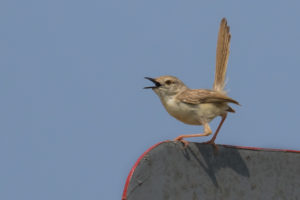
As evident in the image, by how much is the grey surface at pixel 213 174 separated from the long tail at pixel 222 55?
2087 mm

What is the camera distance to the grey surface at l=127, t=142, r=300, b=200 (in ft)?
9.47

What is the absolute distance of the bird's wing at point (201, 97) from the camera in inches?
197

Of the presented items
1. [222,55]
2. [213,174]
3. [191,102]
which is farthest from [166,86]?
[213,174]

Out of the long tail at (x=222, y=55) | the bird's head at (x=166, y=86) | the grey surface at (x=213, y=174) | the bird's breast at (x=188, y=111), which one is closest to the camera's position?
the grey surface at (x=213, y=174)

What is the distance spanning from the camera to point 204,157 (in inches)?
134

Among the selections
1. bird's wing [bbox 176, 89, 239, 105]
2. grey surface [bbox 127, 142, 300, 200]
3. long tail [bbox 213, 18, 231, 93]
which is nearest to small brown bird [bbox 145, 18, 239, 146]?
bird's wing [bbox 176, 89, 239, 105]

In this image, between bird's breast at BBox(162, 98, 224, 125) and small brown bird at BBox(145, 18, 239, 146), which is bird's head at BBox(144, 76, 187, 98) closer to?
small brown bird at BBox(145, 18, 239, 146)

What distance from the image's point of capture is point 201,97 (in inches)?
200

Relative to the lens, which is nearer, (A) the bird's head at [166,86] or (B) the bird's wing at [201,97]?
(B) the bird's wing at [201,97]

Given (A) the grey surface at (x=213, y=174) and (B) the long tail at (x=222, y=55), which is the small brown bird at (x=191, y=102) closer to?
(B) the long tail at (x=222, y=55)

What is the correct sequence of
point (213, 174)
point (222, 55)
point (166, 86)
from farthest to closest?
point (222, 55) < point (166, 86) < point (213, 174)

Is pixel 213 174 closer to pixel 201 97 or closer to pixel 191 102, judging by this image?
pixel 191 102

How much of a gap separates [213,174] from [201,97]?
1822 mm

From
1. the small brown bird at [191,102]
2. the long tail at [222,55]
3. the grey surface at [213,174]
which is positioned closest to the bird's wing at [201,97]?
the small brown bird at [191,102]
